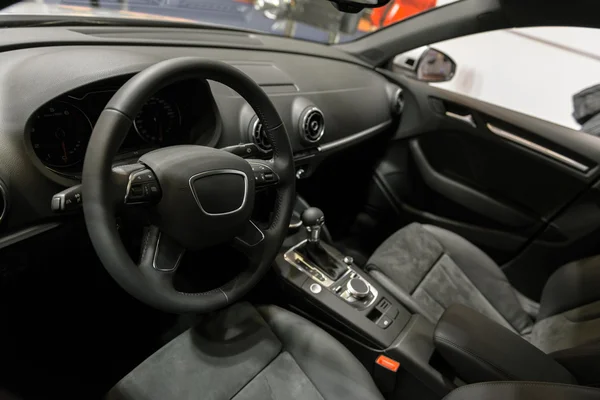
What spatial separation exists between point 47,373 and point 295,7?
7.43ft

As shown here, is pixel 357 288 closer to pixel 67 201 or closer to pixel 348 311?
pixel 348 311

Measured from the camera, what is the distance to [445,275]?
1613mm

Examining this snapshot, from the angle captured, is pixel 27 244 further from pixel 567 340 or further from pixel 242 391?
pixel 567 340

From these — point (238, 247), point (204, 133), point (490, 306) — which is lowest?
point (490, 306)

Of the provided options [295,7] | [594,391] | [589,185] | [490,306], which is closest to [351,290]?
[490,306]

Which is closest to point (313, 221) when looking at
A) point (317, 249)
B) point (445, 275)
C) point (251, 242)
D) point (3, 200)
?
point (317, 249)

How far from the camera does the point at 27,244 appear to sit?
3.08ft

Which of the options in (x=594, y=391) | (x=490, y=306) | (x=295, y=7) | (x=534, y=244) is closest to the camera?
(x=594, y=391)

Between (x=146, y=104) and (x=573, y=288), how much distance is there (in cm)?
125

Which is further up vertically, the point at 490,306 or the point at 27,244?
the point at 27,244

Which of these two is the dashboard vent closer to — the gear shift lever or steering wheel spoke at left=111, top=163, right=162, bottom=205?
steering wheel spoke at left=111, top=163, right=162, bottom=205

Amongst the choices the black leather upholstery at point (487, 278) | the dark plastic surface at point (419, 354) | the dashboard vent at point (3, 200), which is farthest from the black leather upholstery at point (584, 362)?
the dashboard vent at point (3, 200)

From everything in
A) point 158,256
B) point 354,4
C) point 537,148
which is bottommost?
point 158,256

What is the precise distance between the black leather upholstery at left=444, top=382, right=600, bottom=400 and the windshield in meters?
1.13
